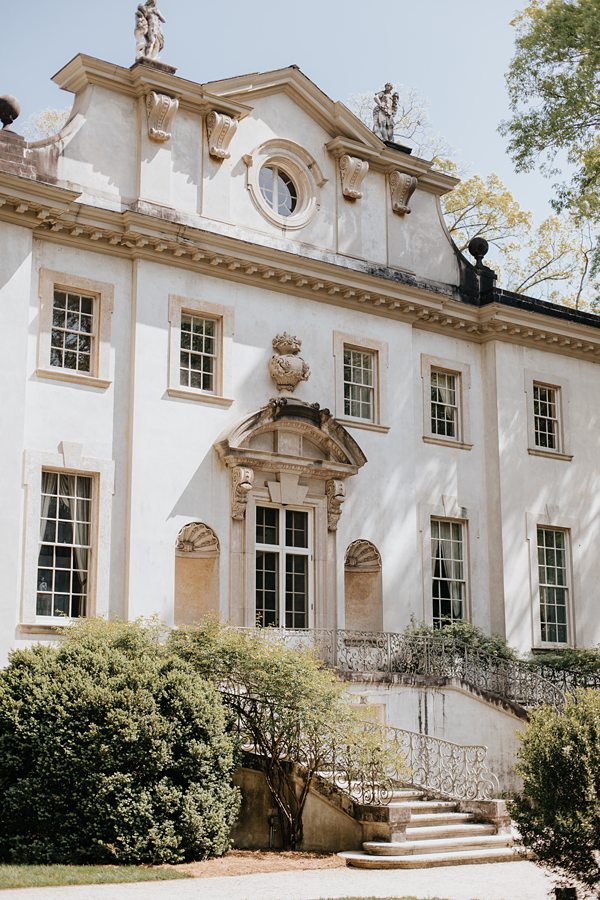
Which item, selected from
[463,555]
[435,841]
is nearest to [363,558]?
[463,555]

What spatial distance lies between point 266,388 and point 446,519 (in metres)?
5.66

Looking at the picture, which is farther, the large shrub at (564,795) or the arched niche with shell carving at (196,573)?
the arched niche with shell carving at (196,573)

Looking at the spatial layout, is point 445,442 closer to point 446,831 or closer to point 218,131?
point 218,131

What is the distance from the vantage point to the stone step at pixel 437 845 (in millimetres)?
15430

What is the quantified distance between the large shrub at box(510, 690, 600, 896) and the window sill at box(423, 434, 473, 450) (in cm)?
1373

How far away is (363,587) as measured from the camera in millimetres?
24422

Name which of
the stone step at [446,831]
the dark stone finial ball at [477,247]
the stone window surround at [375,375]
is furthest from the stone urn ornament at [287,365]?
the stone step at [446,831]

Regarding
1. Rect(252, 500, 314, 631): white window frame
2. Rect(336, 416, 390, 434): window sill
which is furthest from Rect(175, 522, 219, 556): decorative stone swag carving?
Rect(336, 416, 390, 434): window sill

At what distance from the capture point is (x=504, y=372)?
89.6 feet

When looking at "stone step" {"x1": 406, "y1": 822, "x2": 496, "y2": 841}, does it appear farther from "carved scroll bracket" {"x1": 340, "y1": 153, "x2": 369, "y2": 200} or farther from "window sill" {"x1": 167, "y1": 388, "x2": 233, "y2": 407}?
"carved scroll bracket" {"x1": 340, "y1": 153, "x2": 369, "y2": 200}

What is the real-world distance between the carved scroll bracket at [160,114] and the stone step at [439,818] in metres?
13.3

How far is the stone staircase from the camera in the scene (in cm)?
1517

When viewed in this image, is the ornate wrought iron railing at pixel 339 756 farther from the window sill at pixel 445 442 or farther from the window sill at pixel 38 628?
the window sill at pixel 445 442

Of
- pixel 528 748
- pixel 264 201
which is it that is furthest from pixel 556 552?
pixel 528 748
